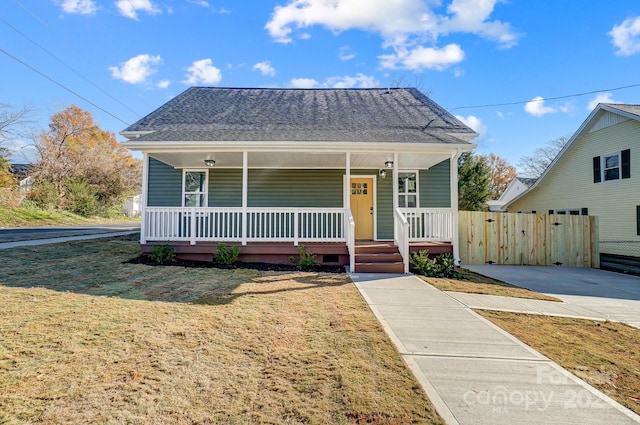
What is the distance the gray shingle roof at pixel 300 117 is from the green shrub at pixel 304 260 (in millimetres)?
2918

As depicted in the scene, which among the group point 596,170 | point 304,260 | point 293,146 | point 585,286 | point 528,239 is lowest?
point 585,286

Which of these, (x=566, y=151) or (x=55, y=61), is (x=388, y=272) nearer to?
(x=566, y=151)

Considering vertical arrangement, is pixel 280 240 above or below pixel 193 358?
above

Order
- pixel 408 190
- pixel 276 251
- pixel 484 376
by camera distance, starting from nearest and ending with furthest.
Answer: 1. pixel 484 376
2. pixel 276 251
3. pixel 408 190

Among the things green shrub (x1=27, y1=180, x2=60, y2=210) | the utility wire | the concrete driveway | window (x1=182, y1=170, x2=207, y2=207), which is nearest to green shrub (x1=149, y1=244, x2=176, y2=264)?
window (x1=182, y1=170, x2=207, y2=207)

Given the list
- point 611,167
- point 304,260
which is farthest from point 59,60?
point 611,167

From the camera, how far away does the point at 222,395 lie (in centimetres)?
233

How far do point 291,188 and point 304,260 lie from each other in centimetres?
338

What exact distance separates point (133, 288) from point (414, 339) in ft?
14.9

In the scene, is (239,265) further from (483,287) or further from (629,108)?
(629,108)

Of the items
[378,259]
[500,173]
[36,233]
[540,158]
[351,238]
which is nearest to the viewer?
[351,238]

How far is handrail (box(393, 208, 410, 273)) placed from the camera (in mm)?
7387

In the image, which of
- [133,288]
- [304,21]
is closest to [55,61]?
[304,21]

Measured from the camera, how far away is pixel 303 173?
1037 centimetres
